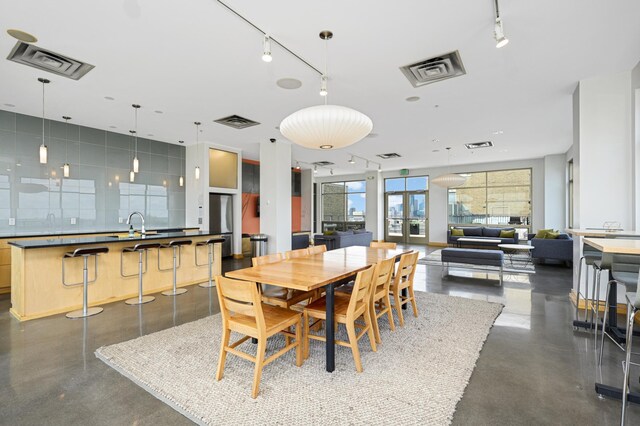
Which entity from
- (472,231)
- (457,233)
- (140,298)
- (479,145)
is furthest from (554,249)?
(140,298)

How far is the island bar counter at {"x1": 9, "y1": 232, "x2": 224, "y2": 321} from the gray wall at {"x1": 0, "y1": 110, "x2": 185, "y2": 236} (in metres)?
1.46

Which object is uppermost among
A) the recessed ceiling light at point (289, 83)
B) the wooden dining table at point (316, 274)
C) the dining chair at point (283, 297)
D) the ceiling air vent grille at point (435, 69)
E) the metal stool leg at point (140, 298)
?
the ceiling air vent grille at point (435, 69)

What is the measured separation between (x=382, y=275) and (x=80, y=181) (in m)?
6.23

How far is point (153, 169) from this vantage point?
723cm

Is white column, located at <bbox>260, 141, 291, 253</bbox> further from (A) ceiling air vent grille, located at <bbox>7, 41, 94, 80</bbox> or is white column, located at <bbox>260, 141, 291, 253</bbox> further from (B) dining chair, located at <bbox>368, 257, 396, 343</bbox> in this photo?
(B) dining chair, located at <bbox>368, 257, 396, 343</bbox>

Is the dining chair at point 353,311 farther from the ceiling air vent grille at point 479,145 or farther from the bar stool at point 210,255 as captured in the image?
the ceiling air vent grille at point 479,145

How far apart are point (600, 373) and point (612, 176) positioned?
2766mm

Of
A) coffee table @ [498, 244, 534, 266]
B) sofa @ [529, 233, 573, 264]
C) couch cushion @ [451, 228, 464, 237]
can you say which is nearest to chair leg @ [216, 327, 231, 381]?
coffee table @ [498, 244, 534, 266]

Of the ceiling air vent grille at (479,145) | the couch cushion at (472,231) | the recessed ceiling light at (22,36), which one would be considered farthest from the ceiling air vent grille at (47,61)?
the couch cushion at (472,231)

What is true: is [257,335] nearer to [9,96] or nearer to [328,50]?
[328,50]

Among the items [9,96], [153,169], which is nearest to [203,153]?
[153,169]

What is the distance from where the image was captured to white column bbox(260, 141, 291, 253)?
7.20 metres

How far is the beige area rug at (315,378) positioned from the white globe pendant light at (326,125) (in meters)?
1.97

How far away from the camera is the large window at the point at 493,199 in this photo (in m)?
10.3
